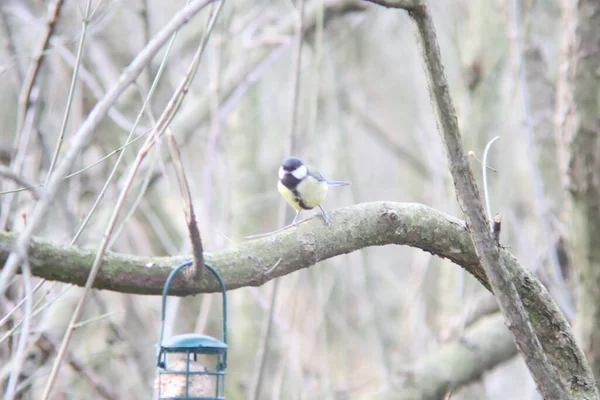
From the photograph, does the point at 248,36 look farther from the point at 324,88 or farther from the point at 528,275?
the point at 528,275

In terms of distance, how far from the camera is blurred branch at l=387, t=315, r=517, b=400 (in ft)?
12.4

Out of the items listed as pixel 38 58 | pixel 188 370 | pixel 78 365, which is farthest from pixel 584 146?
pixel 78 365

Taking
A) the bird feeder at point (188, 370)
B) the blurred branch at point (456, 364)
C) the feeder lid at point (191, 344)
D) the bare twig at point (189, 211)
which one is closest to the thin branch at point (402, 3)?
the bare twig at point (189, 211)

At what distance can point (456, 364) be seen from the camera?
12.6ft

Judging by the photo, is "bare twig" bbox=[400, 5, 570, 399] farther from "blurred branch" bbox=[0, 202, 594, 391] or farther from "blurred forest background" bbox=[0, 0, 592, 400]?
"blurred forest background" bbox=[0, 0, 592, 400]

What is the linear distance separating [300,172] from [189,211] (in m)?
1.03

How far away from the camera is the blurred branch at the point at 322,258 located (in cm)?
140

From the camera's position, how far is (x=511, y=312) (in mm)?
1733

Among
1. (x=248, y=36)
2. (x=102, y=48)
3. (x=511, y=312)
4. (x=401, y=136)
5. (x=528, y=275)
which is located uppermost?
(x=401, y=136)

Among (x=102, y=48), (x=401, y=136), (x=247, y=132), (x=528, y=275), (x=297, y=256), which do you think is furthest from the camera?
(x=401, y=136)

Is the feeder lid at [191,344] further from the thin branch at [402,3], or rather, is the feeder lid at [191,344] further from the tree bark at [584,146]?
the tree bark at [584,146]

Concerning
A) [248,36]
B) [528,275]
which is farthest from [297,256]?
[248,36]

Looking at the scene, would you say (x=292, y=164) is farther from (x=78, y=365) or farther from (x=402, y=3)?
(x=78, y=365)

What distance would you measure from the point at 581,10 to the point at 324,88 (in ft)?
7.68
